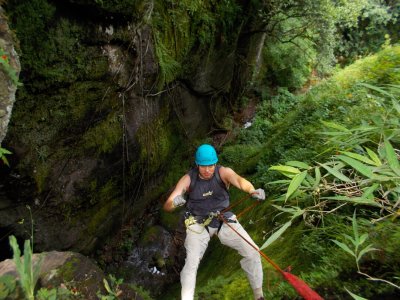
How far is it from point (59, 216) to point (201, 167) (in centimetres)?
276

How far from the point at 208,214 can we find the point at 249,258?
2.08 ft

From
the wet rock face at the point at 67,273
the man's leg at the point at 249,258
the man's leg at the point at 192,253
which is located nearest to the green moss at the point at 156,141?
the man's leg at the point at 192,253

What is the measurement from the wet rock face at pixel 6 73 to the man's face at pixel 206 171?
1.95 meters

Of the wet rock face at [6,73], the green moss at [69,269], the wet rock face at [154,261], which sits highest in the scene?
the wet rock face at [6,73]

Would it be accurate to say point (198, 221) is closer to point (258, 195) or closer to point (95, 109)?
point (258, 195)

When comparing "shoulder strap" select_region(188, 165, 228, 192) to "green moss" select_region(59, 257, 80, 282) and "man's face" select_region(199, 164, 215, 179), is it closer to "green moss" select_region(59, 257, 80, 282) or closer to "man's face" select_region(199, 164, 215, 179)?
"man's face" select_region(199, 164, 215, 179)

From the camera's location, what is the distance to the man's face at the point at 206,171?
365cm

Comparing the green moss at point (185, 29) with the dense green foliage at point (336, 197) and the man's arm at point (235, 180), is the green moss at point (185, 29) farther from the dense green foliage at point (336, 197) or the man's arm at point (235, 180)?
the man's arm at point (235, 180)

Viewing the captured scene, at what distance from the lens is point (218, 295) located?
13.1 feet

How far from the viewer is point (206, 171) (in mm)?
3672

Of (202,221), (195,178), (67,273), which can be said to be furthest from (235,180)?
(67,273)

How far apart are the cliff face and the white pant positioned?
5.48 ft

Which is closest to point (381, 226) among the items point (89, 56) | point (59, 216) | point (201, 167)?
point (201, 167)

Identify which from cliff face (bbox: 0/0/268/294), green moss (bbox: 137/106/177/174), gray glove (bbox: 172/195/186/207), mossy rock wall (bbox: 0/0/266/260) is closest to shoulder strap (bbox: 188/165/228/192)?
gray glove (bbox: 172/195/186/207)
